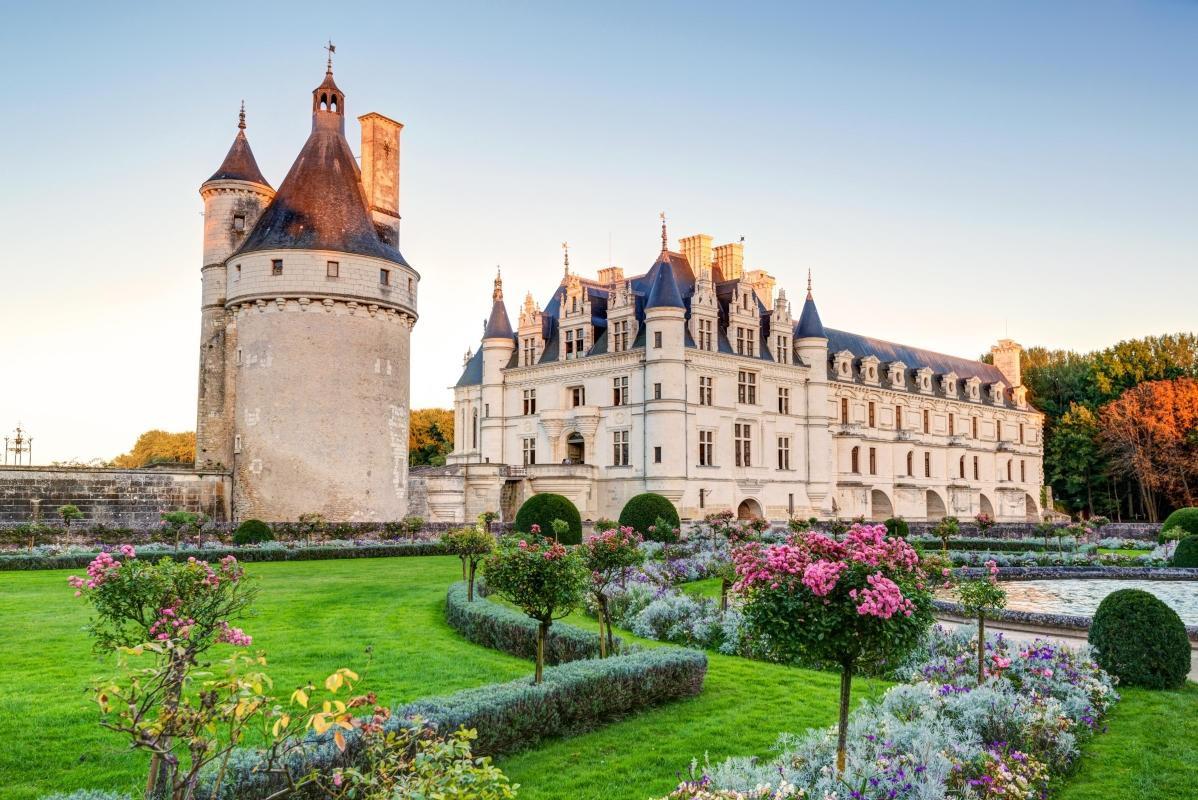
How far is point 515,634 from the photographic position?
40.2 ft

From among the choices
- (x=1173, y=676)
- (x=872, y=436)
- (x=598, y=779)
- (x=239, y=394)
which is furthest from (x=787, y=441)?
(x=598, y=779)

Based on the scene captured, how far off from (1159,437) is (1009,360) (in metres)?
13.0

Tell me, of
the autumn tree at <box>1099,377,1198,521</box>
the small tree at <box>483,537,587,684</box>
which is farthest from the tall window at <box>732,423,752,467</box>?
the small tree at <box>483,537,587,684</box>

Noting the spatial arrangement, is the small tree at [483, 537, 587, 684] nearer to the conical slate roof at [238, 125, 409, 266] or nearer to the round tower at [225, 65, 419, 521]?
the round tower at [225, 65, 419, 521]

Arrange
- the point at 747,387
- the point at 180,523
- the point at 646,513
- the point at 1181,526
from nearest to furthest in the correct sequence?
1. the point at 180,523
2. the point at 646,513
3. the point at 1181,526
4. the point at 747,387

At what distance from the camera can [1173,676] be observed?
10.7 meters

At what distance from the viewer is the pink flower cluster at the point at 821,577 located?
6.54m

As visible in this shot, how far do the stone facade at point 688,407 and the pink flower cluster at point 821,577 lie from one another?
32.3 m

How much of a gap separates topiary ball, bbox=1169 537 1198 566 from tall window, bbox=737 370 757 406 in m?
19.7

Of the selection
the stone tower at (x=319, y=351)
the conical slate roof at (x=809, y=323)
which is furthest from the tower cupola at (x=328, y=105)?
the conical slate roof at (x=809, y=323)

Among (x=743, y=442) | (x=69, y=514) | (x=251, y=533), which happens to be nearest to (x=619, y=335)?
(x=743, y=442)

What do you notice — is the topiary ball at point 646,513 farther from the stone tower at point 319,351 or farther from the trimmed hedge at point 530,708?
the trimmed hedge at point 530,708

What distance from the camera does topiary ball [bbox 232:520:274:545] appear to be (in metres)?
27.2

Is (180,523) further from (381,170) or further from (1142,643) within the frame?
(1142,643)
